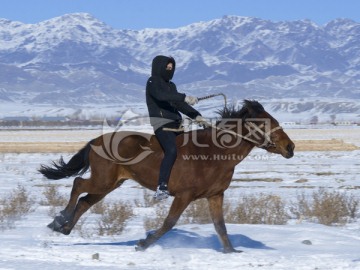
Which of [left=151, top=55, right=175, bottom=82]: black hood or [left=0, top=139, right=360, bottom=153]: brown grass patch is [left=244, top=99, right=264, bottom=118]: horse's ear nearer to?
[left=151, top=55, right=175, bottom=82]: black hood

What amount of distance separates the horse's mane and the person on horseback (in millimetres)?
353

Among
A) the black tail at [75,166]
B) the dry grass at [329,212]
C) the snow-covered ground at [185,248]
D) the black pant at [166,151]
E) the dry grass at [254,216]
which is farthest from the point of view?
the dry grass at [329,212]

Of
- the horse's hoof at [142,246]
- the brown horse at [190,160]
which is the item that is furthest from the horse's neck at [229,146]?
the horse's hoof at [142,246]

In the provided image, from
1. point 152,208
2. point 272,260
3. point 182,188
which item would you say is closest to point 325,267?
point 272,260

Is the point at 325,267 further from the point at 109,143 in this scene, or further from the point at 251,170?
the point at 251,170

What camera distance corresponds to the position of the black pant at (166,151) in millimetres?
9133

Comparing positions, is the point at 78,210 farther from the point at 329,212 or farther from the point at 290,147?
the point at 329,212

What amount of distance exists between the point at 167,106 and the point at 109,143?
93cm

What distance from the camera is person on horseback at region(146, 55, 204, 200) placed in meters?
9.16

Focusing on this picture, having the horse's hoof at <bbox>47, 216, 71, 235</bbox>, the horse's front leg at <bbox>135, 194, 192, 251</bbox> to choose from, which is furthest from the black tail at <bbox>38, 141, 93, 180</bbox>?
the horse's front leg at <bbox>135, 194, 192, 251</bbox>

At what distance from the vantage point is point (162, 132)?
9430 millimetres

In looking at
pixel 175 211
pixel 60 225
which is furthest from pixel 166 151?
pixel 60 225

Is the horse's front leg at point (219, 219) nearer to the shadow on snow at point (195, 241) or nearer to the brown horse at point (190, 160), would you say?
the brown horse at point (190, 160)

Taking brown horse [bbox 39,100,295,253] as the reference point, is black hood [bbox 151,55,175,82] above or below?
above
